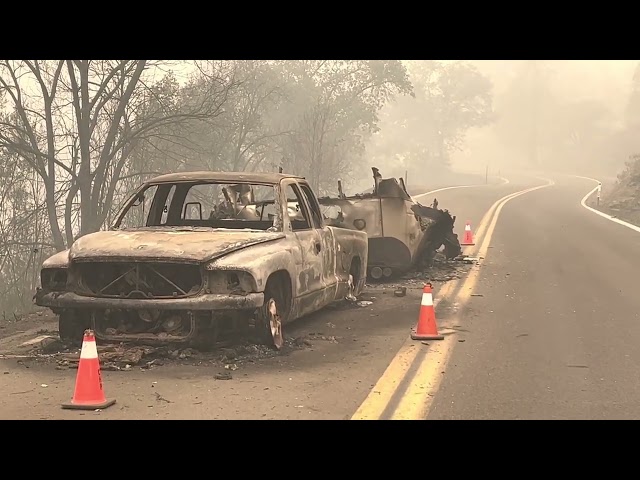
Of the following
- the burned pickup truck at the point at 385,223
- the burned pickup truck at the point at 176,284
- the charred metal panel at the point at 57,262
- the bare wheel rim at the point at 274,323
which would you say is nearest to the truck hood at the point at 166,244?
the burned pickup truck at the point at 176,284

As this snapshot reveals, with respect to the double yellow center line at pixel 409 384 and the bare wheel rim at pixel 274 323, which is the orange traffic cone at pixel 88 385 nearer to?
the double yellow center line at pixel 409 384

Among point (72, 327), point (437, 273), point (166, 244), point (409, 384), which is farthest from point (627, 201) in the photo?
point (72, 327)

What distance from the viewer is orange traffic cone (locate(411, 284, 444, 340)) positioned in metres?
8.07

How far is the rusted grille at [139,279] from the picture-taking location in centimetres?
688

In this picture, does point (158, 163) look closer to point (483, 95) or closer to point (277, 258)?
point (277, 258)

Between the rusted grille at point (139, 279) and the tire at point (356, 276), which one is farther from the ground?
the rusted grille at point (139, 279)

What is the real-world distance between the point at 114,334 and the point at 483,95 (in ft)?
279

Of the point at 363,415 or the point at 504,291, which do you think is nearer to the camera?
the point at 363,415

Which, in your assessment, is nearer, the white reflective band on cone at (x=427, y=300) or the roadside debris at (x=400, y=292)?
the white reflective band on cone at (x=427, y=300)

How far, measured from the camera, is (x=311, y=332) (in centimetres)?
845

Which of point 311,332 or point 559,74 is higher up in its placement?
point 559,74

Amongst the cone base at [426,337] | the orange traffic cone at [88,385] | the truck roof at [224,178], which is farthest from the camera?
the truck roof at [224,178]

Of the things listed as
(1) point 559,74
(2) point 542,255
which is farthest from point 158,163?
(1) point 559,74

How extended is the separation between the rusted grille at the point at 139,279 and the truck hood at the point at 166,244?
0.46 ft
